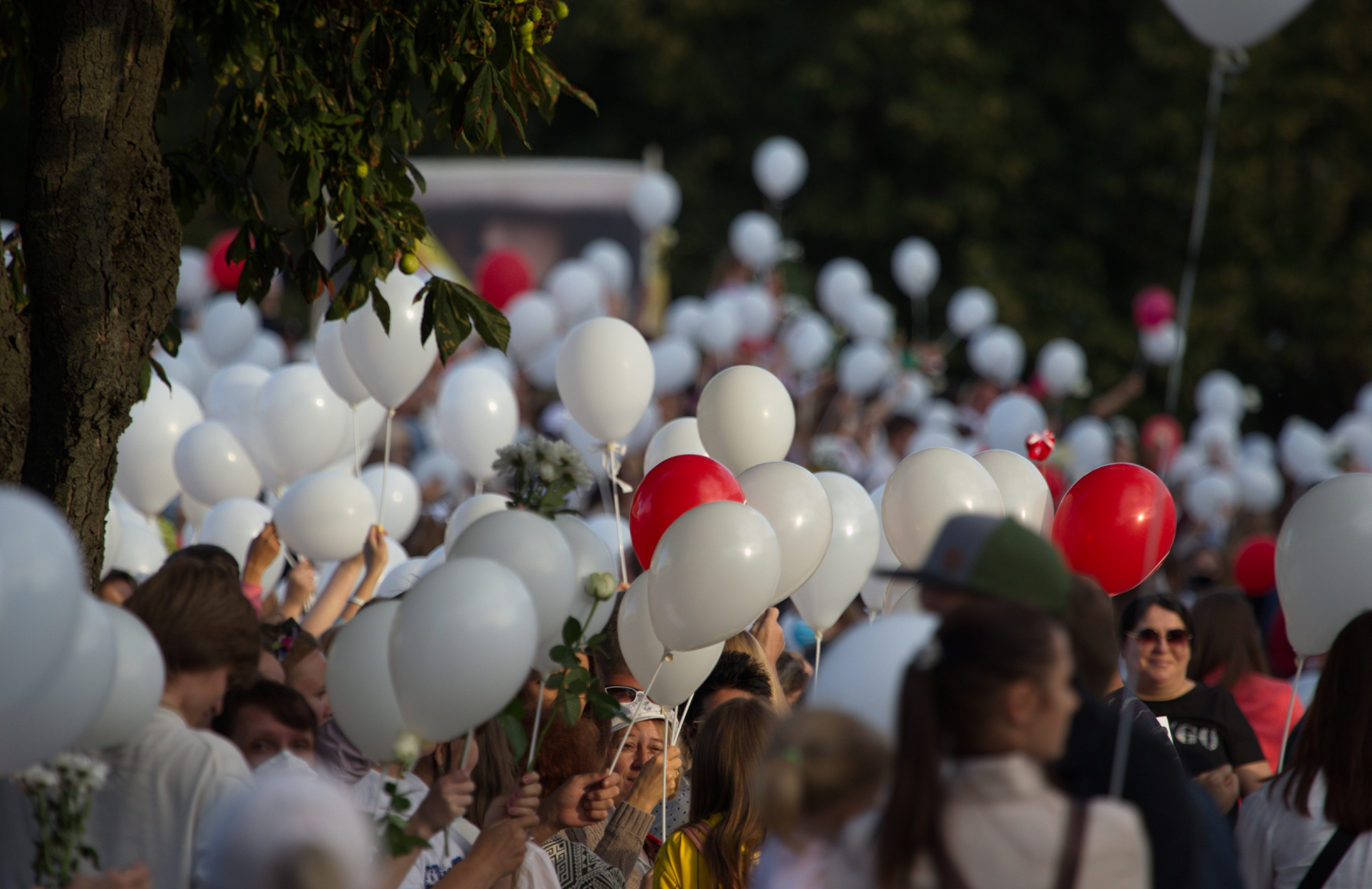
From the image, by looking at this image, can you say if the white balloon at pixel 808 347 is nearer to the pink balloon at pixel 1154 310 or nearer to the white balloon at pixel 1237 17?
the pink balloon at pixel 1154 310

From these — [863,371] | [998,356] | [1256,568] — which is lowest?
[998,356]

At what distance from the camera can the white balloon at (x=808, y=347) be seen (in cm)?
1205

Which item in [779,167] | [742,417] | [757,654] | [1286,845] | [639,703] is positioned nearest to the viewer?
[1286,845]

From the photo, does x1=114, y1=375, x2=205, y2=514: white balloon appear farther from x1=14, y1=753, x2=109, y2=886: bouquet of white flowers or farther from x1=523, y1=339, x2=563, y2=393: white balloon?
x1=523, y1=339, x2=563, y2=393: white balloon

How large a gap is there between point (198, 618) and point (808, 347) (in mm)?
9746

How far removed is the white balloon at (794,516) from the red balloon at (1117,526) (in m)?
0.81

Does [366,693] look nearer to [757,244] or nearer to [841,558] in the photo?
[841,558]

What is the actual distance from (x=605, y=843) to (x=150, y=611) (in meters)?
1.50

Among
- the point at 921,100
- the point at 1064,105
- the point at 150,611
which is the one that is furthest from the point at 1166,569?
the point at 1064,105

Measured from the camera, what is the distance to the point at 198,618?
2633 mm

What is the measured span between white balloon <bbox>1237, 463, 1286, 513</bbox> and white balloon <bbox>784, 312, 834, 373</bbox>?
4.03m

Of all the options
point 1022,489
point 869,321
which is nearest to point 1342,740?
point 1022,489

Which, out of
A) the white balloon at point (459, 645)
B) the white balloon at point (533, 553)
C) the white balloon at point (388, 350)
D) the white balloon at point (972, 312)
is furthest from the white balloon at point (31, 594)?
the white balloon at point (972, 312)

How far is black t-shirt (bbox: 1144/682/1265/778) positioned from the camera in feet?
14.1
